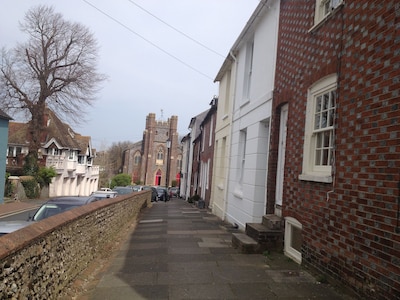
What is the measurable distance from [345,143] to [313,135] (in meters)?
1.24

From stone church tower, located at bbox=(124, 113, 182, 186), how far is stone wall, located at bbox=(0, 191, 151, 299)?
7085 centimetres

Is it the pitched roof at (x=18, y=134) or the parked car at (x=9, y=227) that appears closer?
the parked car at (x=9, y=227)

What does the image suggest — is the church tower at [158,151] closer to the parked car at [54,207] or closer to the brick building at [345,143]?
the parked car at [54,207]

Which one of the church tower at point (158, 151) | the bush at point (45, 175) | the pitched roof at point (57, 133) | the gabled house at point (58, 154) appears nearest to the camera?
the bush at point (45, 175)

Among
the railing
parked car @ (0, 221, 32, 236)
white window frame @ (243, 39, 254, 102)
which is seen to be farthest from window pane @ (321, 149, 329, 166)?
the railing

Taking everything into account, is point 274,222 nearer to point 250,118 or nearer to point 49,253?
point 250,118

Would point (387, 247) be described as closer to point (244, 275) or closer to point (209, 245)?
point (244, 275)

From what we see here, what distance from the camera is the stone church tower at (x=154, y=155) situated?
78625 mm

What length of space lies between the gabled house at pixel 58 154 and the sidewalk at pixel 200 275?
119ft

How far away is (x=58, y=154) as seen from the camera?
1772 inches

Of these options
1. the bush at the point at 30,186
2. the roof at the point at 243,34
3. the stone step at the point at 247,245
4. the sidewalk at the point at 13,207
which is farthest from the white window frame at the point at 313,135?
the bush at the point at 30,186

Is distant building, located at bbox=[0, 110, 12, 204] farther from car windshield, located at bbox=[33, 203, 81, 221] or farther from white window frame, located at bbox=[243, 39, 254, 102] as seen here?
white window frame, located at bbox=[243, 39, 254, 102]

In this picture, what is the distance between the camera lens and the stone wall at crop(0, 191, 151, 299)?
10.5 ft

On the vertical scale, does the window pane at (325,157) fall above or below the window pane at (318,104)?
below
